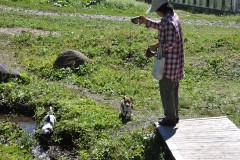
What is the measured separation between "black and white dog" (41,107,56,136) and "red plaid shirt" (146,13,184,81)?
2852 millimetres

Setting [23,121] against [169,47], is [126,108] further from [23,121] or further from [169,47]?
[169,47]

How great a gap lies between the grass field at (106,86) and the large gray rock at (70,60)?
0.76 ft

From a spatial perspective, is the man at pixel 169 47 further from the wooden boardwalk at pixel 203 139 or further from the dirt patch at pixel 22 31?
the dirt patch at pixel 22 31

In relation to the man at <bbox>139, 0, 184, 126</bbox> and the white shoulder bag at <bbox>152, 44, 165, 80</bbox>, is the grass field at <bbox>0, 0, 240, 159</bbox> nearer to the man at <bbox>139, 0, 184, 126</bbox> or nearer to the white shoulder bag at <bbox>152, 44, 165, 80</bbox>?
the man at <bbox>139, 0, 184, 126</bbox>

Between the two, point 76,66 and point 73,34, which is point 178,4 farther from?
point 76,66

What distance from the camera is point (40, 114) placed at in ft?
34.5

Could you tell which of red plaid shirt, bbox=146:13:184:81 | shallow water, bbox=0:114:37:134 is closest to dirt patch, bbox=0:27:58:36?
shallow water, bbox=0:114:37:134

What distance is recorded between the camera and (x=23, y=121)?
34.8 feet

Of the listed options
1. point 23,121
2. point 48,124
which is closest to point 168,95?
point 48,124

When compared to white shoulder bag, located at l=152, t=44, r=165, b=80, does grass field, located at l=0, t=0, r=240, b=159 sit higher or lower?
lower

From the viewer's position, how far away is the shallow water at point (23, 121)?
33.5 ft

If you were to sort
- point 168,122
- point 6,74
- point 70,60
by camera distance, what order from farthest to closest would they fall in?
1. point 70,60
2. point 6,74
3. point 168,122

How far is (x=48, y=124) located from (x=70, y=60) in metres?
4.52

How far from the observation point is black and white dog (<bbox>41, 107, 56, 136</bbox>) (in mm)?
9358
